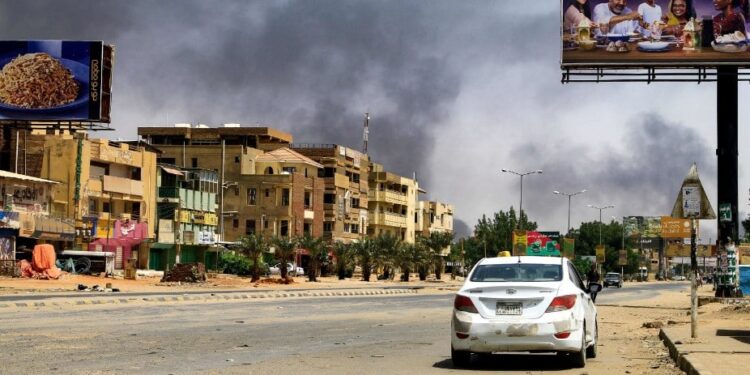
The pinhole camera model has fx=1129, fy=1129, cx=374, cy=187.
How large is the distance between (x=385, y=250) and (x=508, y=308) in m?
80.6

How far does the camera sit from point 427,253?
10356 cm

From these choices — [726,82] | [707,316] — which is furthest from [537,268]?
[726,82]

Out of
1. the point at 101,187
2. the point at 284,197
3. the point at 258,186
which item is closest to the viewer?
the point at 101,187

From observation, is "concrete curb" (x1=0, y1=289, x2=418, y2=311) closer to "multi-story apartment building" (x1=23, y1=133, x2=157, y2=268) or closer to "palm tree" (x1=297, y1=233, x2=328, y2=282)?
"multi-story apartment building" (x1=23, y1=133, x2=157, y2=268)

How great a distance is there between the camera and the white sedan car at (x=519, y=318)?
14.6 metres

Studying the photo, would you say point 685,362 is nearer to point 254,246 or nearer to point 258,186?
point 254,246

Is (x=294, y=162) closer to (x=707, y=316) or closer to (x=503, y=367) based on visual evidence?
(x=707, y=316)

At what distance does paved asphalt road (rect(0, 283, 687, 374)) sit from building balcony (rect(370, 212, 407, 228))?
333 feet

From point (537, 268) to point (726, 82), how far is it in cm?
3671

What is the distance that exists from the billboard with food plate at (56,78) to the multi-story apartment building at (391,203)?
2357 inches

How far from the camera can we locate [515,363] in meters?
16.3

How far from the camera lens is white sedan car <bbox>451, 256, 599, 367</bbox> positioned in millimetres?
14586

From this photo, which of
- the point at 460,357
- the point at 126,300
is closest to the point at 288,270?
the point at 126,300

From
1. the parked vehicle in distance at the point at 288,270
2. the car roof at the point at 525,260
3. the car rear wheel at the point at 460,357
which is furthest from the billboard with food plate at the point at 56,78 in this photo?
the car rear wheel at the point at 460,357
